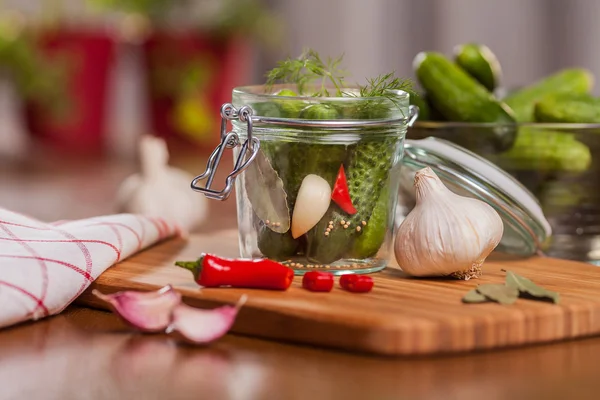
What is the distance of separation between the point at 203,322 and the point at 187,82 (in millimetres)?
2201

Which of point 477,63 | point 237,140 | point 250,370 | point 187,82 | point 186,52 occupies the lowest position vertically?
point 250,370

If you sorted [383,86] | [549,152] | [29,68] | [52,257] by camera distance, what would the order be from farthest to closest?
[29,68] < [549,152] < [383,86] < [52,257]

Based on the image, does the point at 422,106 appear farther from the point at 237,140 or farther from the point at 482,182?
the point at 237,140

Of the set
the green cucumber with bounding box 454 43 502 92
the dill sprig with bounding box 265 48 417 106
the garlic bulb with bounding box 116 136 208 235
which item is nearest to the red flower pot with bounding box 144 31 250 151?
the garlic bulb with bounding box 116 136 208 235

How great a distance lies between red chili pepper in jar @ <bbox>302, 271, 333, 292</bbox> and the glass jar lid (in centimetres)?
26

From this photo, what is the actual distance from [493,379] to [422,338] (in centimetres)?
9

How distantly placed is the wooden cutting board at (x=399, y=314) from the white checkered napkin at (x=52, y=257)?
32mm

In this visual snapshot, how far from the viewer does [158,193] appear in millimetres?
1568

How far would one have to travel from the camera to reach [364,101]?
1.06 metres

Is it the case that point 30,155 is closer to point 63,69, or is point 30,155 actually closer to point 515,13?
point 63,69

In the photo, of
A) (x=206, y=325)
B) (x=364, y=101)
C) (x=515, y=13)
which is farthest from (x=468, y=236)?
(x=515, y=13)

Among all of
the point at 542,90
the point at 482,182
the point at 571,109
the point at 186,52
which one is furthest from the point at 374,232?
the point at 186,52

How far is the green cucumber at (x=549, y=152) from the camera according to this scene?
1296mm

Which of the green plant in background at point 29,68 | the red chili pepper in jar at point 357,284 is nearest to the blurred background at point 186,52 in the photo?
the green plant in background at point 29,68
